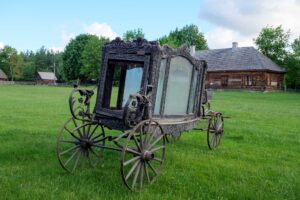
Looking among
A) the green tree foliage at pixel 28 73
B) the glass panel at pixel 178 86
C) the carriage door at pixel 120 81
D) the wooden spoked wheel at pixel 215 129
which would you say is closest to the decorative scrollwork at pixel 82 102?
the carriage door at pixel 120 81

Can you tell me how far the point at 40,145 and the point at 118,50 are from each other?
135 inches

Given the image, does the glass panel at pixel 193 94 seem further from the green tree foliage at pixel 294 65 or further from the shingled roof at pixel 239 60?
the green tree foliage at pixel 294 65

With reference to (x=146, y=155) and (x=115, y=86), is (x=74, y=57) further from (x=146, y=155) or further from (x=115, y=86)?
(x=146, y=155)

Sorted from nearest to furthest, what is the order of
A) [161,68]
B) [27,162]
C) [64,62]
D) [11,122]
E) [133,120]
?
1. [133,120]
2. [161,68]
3. [27,162]
4. [11,122]
5. [64,62]

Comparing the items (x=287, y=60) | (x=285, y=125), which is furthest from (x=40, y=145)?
(x=287, y=60)

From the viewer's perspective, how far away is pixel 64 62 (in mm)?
75625

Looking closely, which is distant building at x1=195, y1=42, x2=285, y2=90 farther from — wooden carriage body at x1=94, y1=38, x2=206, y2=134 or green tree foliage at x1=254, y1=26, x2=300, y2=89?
wooden carriage body at x1=94, y1=38, x2=206, y2=134

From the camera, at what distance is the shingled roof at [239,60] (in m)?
46.9

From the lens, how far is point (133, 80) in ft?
22.0

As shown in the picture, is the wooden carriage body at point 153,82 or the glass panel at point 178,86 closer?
the wooden carriage body at point 153,82

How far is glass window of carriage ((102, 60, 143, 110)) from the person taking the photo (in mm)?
6590

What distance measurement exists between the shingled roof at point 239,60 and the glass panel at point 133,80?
137ft

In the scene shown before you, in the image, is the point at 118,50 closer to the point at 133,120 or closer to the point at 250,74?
the point at 133,120

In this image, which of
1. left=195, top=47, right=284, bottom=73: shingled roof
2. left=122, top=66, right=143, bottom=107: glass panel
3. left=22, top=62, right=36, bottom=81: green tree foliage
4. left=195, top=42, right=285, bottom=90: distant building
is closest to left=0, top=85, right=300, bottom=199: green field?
left=122, top=66, right=143, bottom=107: glass panel
